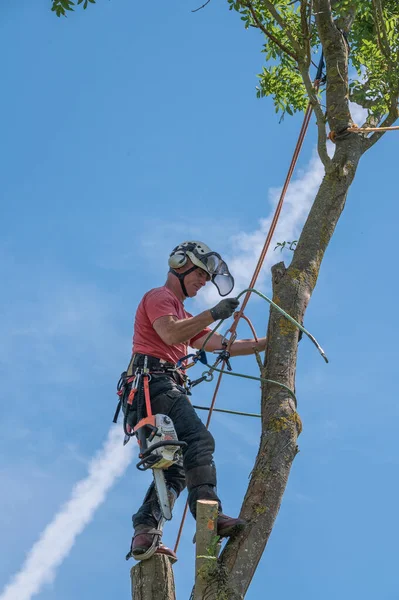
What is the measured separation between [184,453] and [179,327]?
85 cm

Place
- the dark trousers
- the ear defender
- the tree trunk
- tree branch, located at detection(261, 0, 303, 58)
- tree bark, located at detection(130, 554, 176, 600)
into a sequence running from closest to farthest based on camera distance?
the tree trunk, tree bark, located at detection(130, 554, 176, 600), the dark trousers, the ear defender, tree branch, located at detection(261, 0, 303, 58)


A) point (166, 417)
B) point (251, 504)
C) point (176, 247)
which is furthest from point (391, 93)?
point (251, 504)

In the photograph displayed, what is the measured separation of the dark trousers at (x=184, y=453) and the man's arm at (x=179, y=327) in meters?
0.34

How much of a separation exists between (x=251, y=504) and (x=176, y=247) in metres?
2.29

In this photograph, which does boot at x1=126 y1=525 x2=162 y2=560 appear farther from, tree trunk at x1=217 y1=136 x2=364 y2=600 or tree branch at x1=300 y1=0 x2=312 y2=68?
tree branch at x1=300 y1=0 x2=312 y2=68

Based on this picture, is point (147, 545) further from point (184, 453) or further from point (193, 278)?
point (193, 278)

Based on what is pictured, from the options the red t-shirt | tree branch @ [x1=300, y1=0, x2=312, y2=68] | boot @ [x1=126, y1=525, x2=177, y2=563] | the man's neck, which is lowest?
boot @ [x1=126, y1=525, x2=177, y2=563]

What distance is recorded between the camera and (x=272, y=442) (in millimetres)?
5457

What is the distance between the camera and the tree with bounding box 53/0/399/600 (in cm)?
520

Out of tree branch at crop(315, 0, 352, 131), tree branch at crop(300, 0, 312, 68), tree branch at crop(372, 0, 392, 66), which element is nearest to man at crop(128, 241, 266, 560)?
tree branch at crop(315, 0, 352, 131)

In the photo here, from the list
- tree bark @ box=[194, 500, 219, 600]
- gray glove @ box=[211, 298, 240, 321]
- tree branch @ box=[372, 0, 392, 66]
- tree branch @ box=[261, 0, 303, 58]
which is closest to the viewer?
tree bark @ box=[194, 500, 219, 600]

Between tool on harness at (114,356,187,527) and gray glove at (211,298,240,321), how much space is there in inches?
28.0

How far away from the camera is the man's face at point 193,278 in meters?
6.77

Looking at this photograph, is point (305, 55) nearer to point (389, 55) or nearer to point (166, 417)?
point (389, 55)
